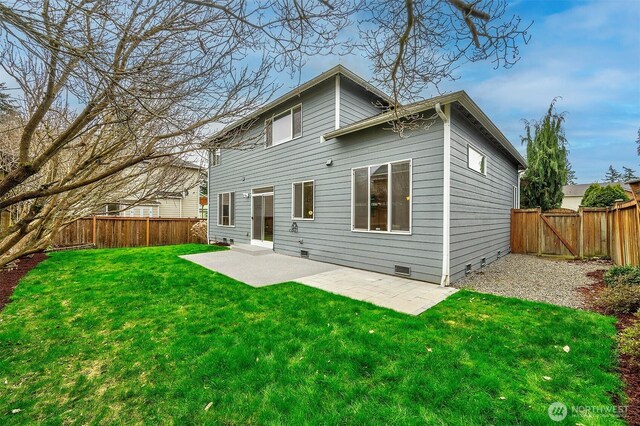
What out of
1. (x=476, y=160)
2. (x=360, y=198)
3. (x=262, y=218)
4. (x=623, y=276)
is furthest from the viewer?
(x=262, y=218)

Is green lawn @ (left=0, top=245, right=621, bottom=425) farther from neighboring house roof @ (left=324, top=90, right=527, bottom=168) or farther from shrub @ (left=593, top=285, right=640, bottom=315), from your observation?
neighboring house roof @ (left=324, top=90, right=527, bottom=168)

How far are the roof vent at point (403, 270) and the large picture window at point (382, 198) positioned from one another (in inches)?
30.4

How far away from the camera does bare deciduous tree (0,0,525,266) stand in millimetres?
1794

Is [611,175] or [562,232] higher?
[611,175]

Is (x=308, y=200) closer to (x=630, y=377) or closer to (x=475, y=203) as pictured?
(x=475, y=203)

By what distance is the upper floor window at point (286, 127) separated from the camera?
8752 mm

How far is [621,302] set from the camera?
3967 mm

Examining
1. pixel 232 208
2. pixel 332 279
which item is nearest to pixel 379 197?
pixel 332 279

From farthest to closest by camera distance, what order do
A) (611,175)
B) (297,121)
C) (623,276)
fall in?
(611,175), (297,121), (623,276)

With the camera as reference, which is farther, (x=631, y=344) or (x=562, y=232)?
(x=562, y=232)

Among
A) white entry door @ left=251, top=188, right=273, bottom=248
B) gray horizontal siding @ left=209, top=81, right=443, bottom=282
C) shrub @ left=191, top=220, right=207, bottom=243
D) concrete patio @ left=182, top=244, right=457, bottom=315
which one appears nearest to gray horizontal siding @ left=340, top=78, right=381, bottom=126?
gray horizontal siding @ left=209, top=81, right=443, bottom=282

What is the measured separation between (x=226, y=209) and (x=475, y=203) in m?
9.42

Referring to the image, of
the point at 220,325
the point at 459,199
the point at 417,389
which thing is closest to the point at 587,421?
the point at 417,389

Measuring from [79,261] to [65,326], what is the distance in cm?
562
